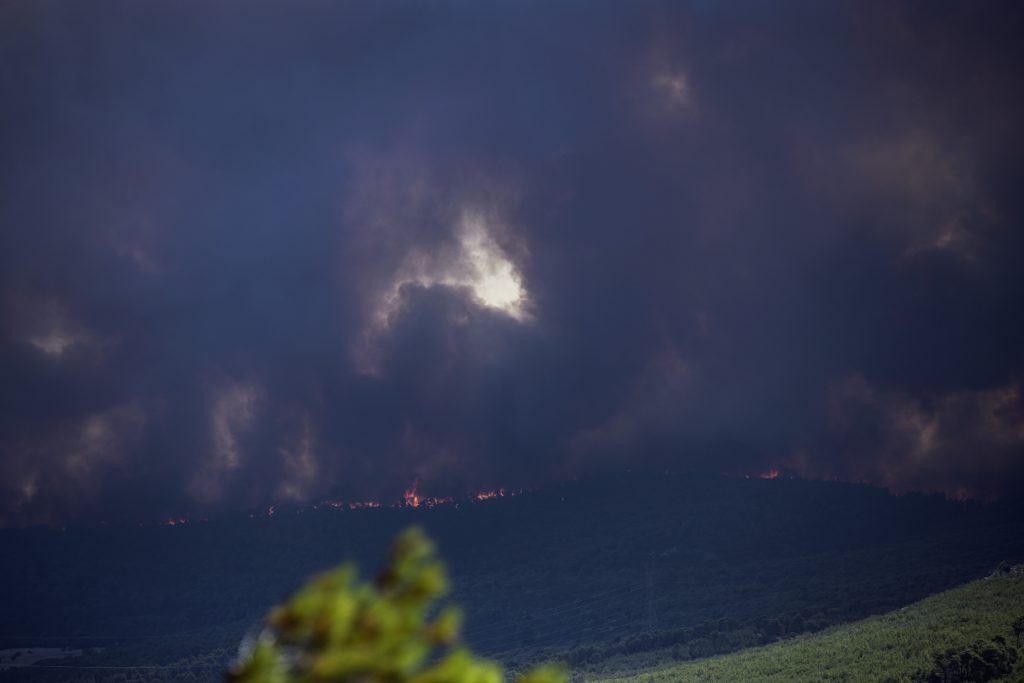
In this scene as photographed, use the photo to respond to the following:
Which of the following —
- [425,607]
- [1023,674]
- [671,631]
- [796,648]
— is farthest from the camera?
[671,631]

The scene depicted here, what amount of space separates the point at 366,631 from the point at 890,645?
99.0 meters

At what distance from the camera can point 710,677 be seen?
99.2m

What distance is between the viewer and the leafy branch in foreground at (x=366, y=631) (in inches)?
224

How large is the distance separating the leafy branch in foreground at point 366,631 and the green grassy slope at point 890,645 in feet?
260

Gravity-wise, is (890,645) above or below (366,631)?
below

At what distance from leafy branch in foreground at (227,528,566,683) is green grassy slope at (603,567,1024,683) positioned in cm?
7938

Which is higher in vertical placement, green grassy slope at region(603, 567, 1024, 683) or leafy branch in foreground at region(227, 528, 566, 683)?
leafy branch in foreground at region(227, 528, 566, 683)

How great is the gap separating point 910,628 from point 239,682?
108353mm

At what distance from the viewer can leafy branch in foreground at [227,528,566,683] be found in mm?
5688

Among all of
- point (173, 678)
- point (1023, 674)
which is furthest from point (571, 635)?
point (1023, 674)

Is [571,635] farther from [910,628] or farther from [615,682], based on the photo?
[910,628]

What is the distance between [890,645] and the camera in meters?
89.8

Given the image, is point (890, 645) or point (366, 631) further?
point (890, 645)

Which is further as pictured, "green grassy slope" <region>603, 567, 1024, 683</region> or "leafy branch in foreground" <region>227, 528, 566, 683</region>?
"green grassy slope" <region>603, 567, 1024, 683</region>
